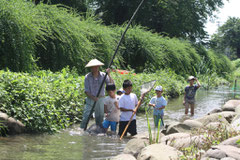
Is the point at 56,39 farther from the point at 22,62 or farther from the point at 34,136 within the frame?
the point at 34,136

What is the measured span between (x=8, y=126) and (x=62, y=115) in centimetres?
172

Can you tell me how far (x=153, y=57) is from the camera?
898 inches

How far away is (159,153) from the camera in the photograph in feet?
17.4

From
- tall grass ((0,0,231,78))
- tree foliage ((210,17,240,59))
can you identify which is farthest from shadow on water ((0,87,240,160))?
tree foliage ((210,17,240,59))

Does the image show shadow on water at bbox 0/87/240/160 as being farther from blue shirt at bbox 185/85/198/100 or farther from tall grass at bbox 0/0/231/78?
blue shirt at bbox 185/85/198/100

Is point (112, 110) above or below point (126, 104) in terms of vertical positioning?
below

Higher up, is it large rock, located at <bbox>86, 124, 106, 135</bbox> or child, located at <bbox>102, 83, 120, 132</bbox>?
child, located at <bbox>102, 83, 120, 132</bbox>

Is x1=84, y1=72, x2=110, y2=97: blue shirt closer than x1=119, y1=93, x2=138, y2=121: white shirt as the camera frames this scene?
No

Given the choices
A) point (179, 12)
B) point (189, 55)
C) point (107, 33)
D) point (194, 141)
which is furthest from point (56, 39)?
point (179, 12)

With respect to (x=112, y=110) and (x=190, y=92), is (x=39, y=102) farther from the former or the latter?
(x=190, y=92)

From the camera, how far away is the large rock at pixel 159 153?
517 centimetres

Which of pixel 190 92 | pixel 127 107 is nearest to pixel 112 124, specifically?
pixel 127 107

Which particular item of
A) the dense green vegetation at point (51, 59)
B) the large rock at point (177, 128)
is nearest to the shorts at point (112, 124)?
the dense green vegetation at point (51, 59)

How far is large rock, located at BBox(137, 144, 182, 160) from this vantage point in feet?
17.0
